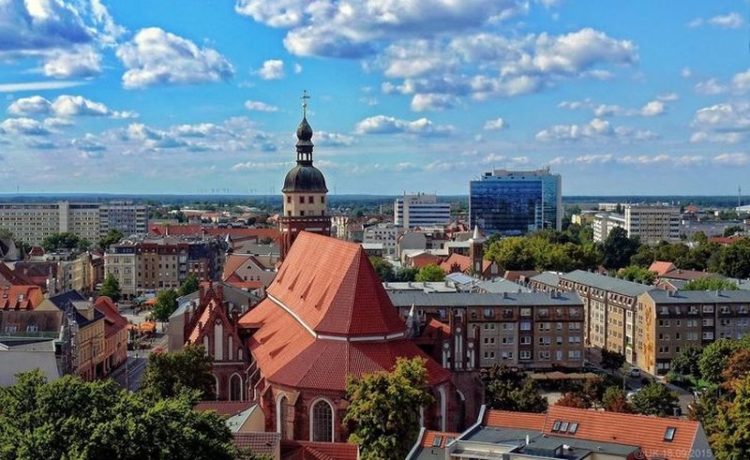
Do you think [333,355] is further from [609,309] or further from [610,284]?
[610,284]

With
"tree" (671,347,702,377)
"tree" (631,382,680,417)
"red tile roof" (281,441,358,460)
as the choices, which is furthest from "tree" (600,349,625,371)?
"red tile roof" (281,441,358,460)

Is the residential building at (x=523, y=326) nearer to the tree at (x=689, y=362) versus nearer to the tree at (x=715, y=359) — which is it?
the tree at (x=689, y=362)

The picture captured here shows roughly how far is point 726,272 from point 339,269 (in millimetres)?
91569

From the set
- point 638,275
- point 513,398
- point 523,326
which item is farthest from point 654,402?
point 638,275

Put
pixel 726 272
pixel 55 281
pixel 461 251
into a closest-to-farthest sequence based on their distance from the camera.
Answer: pixel 55 281 < pixel 726 272 < pixel 461 251

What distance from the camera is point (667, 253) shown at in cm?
14850

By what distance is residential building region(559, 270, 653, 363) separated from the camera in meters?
91.9

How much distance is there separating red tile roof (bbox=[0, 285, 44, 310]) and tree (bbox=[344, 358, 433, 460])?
164ft

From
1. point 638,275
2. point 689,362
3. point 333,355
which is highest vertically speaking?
point 333,355

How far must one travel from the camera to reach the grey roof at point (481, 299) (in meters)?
86.9

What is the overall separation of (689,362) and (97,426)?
62.7 metres

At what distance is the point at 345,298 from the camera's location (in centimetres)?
5312

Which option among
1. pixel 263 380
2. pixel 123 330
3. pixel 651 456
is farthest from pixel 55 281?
pixel 651 456

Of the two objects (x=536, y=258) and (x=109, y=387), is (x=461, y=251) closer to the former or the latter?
(x=536, y=258)
